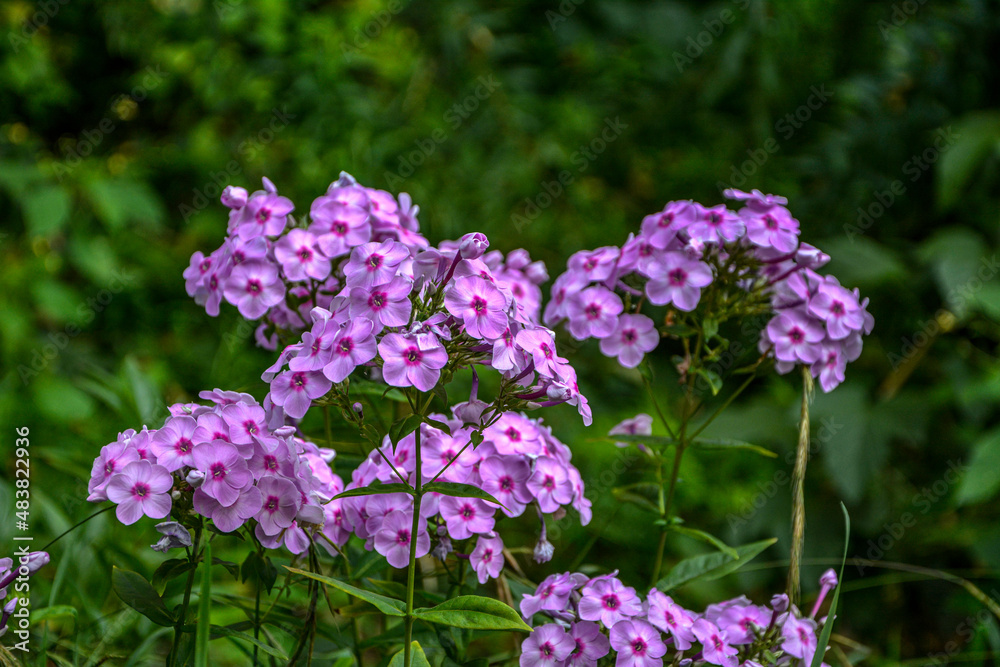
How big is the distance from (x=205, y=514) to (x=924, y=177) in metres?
2.72

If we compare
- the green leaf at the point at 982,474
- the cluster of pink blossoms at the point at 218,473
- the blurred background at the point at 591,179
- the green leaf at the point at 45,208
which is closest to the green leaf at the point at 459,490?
the cluster of pink blossoms at the point at 218,473

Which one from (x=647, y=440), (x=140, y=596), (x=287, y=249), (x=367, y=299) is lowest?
(x=140, y=596)

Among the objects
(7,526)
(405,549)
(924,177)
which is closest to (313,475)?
(405,549)

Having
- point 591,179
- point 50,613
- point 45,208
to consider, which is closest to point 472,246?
point 50,613

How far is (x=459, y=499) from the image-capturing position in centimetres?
92

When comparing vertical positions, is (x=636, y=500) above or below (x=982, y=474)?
above

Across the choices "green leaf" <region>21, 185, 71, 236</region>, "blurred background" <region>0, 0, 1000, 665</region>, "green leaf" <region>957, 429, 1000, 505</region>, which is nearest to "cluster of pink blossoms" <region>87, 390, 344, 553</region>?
"blurred background" <region>0, 0, 1000, 665</region>

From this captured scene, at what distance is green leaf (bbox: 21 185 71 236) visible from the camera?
2477mm

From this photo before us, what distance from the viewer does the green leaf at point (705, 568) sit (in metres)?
1.04

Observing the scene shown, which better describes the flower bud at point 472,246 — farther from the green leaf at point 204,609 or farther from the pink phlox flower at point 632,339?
the green leaf at point 204,609

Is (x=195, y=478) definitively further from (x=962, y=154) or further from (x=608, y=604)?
(x=962, y=154)

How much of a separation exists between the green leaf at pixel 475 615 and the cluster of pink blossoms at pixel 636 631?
11 cm

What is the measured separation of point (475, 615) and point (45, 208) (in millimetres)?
2257

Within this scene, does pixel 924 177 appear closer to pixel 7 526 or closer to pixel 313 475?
pixel 313 475
